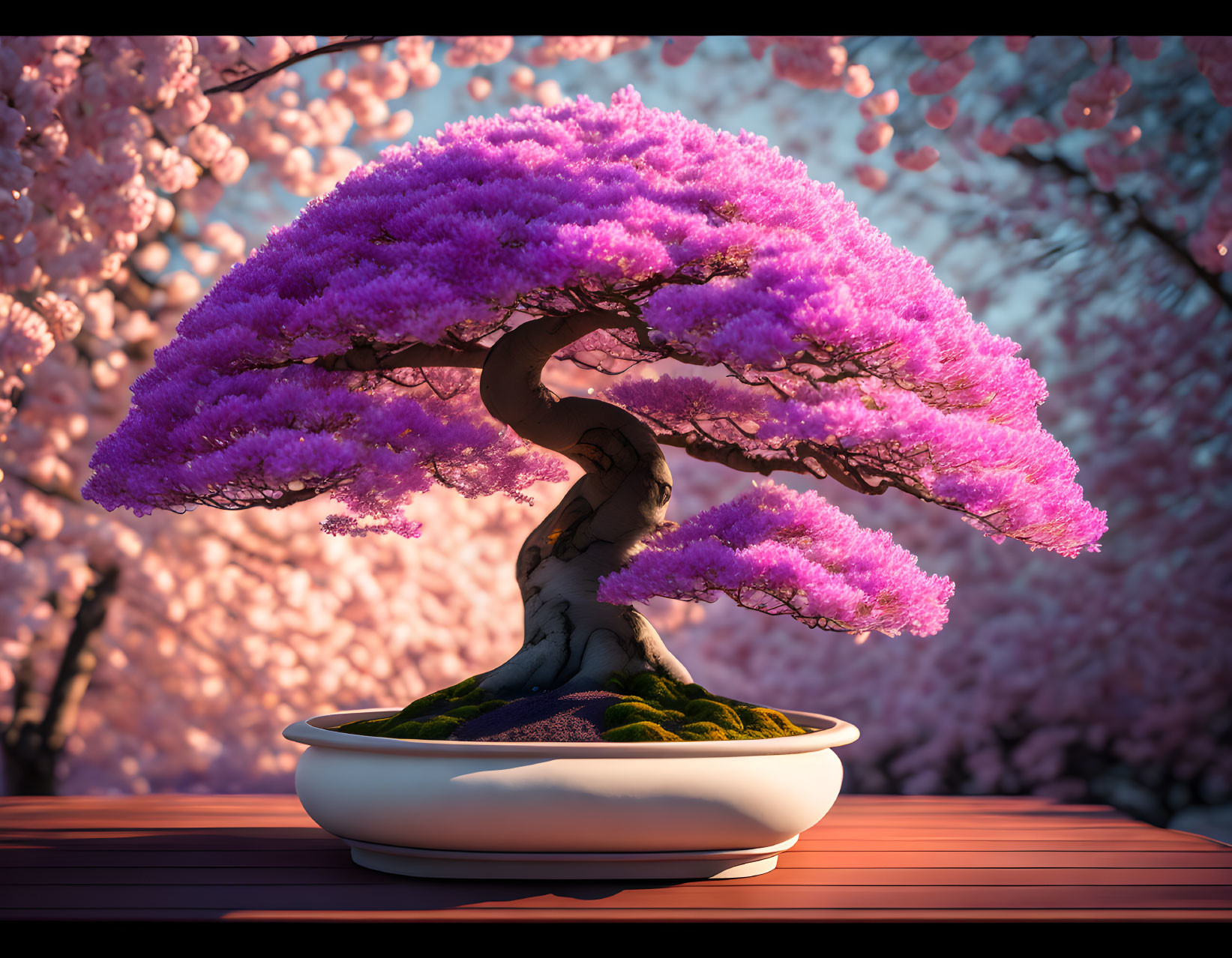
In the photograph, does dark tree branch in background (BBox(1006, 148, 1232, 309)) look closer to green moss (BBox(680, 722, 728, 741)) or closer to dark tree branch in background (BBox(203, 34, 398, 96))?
dark tree branch in background (BBox(203, 34, 398, 96))

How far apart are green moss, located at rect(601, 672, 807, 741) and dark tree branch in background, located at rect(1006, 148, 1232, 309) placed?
6.86ft

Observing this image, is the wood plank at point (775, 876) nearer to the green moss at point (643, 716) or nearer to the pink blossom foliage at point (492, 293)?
the green moss at point (643, 716)

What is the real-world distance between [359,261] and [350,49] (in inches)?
72.3

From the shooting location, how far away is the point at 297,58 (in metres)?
2.93

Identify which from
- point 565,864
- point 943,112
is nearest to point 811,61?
point 943,112

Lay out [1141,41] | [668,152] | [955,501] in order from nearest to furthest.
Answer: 1. [955,501]
2. [668,152]
3. [1141,41]

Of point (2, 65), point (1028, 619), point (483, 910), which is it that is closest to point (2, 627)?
point (2, 65)

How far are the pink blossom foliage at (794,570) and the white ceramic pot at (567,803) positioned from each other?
198 mm

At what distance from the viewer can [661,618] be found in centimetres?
310

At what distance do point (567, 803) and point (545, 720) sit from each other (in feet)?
0.57

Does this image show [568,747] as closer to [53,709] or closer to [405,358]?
[405,358]

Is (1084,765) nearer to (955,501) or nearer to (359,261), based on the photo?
(955,501)

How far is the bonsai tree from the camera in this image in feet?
4.29

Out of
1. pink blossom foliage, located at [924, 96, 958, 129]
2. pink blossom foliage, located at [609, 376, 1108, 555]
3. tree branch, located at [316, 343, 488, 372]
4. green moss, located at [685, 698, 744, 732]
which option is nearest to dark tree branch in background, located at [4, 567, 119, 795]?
tree branch, located at [316, 343, 488, 372]
